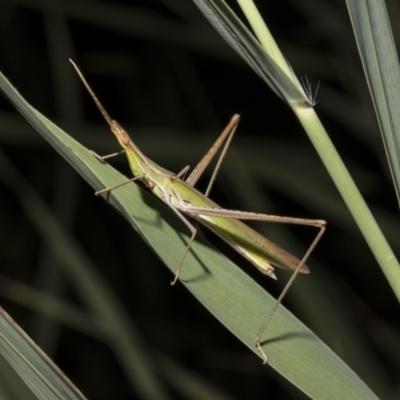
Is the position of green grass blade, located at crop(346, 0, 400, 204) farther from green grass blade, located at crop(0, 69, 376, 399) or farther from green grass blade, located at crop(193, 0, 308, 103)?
green grass blade, located at crop(0, 69, 376, 399)

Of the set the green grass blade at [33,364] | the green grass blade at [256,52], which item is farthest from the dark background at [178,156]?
the green grass blade at [33,364]

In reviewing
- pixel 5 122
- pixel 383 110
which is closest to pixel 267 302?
pixel 383 110

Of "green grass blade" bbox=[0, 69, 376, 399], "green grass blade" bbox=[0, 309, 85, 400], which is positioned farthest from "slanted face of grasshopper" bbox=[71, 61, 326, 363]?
"green grass blade" bbox=[0, 309, 85, 400]

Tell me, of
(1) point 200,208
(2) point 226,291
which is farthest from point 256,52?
(1) point 200,208

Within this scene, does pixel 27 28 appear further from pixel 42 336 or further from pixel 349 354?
pixel 349 354

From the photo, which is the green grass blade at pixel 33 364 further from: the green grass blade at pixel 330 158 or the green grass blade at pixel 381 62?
the green grass blade at pixel 381 62
